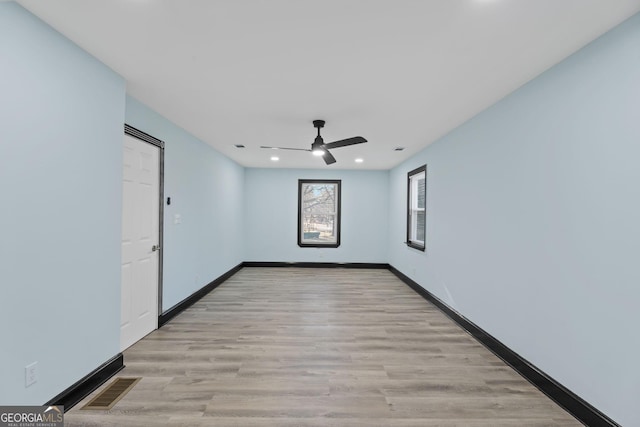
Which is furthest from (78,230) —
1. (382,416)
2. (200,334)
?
(382,416)

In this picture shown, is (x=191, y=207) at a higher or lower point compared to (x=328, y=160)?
lower

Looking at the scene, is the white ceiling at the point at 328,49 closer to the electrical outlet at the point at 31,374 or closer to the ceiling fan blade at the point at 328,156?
the ceiling fan blade at the point at 328,156

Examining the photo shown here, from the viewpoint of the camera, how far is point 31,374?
1.73 meters

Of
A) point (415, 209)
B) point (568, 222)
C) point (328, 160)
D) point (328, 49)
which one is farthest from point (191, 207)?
point (568, 222)

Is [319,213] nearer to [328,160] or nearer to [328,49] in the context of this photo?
[328,160]

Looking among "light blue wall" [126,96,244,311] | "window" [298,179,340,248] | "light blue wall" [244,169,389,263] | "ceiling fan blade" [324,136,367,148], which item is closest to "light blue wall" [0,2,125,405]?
"light blue wall" [126,96,244,311]

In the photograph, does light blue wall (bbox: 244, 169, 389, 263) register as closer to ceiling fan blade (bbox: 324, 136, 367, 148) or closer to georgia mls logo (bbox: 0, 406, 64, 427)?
ceiling fan blade (bbox: 324, 136, 367, 148)

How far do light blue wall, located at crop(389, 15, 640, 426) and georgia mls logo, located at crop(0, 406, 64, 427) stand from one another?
3360 millimetres

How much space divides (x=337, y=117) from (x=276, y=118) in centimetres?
71

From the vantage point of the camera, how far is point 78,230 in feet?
6.73

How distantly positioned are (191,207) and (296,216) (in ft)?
11.0

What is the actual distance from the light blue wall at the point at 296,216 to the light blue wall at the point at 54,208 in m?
4.85

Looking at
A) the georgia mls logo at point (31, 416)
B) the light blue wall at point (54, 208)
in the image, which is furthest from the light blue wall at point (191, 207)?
the georgia mls logo at point (31, 416)

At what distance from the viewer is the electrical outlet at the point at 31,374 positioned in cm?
170
